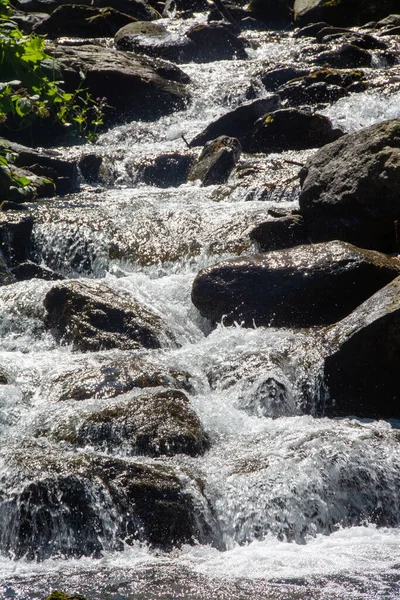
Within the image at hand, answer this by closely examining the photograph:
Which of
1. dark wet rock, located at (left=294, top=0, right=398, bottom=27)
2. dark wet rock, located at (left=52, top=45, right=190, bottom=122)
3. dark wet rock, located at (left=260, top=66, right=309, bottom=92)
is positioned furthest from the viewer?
dark wet rock, located at (left=294, top=0, right=398, bottom=27)

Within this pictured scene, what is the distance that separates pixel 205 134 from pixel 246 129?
0.79m

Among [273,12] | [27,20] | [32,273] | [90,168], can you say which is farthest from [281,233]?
[273,12]

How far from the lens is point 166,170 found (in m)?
14.4

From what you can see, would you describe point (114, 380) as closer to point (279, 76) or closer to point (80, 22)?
point (279, 76)

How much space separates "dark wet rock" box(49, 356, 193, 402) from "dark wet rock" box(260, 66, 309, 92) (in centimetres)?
1197

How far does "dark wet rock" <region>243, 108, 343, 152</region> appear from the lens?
14023 millimetres

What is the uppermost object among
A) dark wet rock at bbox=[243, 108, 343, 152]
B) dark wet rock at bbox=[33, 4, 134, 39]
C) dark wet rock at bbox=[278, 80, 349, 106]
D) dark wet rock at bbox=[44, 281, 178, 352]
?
dark wet rock at bbox=[33, 4, 134, 39]

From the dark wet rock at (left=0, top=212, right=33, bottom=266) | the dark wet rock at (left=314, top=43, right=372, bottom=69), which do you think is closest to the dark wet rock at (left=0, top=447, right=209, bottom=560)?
the dark wet rock at (left=0, top=212, right=33, bottom=266)

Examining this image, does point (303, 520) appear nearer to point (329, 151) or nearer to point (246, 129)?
point (329, 151)

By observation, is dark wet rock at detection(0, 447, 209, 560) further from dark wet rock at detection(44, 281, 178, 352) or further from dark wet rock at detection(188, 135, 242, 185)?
dark wet rock at detection(188, 135, 242, 185)

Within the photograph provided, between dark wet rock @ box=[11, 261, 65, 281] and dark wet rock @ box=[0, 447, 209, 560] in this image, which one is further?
dark wet rock @ box=[11, 261, 65, 281]

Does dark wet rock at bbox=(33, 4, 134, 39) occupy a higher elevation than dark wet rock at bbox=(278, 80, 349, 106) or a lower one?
higher

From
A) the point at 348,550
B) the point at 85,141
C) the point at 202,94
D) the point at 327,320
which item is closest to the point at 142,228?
the point at 327,320

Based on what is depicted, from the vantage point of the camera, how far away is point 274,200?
11766 mm
